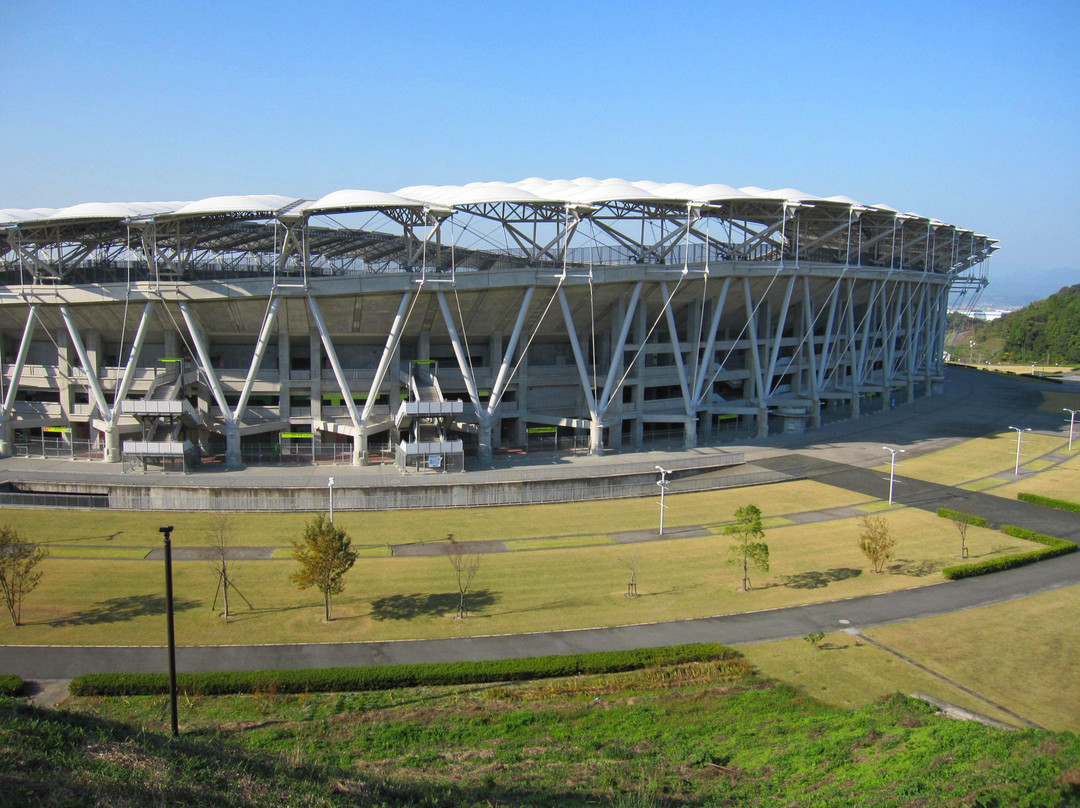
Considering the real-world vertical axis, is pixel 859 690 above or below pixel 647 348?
below

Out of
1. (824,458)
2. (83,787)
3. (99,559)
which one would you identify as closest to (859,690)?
(83,787)

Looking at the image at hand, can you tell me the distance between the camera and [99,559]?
34781 millimetres

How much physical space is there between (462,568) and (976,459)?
46.9 m

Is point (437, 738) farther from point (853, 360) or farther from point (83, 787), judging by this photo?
point (853, 360)

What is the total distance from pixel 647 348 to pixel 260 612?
41398mm

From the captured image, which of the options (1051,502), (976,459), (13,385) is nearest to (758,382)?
(976,459)

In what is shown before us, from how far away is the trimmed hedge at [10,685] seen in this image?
2238cm

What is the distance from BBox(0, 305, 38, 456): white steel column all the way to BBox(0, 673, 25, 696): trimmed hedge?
38.6 metres

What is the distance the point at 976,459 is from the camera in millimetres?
61188

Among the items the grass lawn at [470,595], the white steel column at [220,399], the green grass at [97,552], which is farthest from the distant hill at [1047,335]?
the green grass at [97,552]

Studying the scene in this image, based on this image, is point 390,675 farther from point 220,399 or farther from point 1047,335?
point 1047,335

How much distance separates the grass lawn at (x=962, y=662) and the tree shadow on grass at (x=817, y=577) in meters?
4.56

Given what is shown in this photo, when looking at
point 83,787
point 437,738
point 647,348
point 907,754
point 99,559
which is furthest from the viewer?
point 647,348

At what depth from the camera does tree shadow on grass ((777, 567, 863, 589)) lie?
3344 cm
